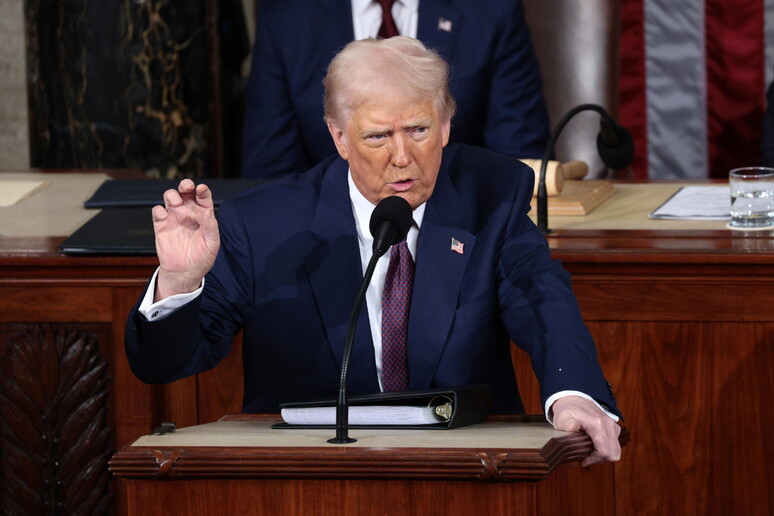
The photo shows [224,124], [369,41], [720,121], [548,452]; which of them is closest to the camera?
[548,452]

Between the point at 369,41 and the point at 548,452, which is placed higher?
the point at 369,41

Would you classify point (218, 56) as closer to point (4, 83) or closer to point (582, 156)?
point (4, 83)

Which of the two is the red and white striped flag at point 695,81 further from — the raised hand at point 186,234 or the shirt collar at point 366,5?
the raised hand at point 186,234

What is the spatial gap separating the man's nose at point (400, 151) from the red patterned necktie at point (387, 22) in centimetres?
171

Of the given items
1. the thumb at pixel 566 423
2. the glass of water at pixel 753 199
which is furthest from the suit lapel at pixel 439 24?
the thumb at pixel 566 423

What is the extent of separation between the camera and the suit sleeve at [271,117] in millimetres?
4094

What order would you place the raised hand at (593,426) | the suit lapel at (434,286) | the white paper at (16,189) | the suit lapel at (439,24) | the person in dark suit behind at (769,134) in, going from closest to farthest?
the raised hand at (593,426)
the suit lapel at (434,286)
the white paper at (16,189)
the suit lapel at (439,24)
the person in dark suit behind at (769,134)

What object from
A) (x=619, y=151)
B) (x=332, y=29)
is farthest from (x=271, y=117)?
(x=619, y=151)

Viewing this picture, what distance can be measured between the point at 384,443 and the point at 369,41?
2.60ft

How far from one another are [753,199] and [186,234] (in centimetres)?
147

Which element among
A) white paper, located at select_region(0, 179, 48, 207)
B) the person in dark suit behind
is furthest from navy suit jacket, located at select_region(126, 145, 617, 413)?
the person in dark suit behind

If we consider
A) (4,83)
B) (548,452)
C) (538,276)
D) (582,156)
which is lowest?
(548,452)

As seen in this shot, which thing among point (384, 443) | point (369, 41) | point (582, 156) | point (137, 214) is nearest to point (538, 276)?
point (369, 41)

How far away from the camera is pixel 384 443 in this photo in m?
1.87
